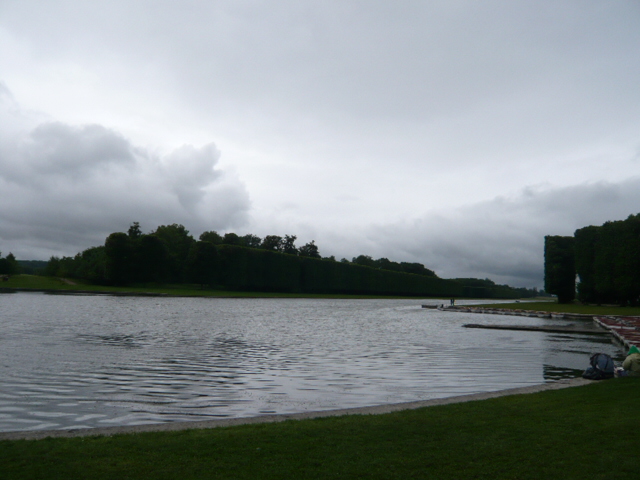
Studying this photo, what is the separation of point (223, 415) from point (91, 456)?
3364 mm

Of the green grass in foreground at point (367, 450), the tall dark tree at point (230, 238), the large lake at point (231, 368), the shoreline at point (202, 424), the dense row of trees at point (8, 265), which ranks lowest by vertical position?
the large lake at point (231, 368)

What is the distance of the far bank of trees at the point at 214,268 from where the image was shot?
80812 millimetres

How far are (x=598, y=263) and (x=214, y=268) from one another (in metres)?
→ 55.7

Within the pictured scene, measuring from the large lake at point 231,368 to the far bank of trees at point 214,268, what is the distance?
57.5m

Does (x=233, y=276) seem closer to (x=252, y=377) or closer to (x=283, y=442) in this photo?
(x=252, y=377)

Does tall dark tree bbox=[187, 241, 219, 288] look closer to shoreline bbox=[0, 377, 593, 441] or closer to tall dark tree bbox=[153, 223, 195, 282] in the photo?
tall dark tree bbox=[153, 223, 195, 282]

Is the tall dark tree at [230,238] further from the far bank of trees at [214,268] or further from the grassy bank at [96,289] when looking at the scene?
the grassy bank at [96,289]

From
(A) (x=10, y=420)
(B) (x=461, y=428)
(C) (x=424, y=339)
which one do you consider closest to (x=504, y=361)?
(C) (x=424, y=339)

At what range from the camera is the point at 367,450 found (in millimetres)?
6039

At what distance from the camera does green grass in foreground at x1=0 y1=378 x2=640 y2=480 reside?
5.30m

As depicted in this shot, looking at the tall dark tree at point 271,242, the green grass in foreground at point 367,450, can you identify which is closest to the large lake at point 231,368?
the green grass in foreground at point 367,450

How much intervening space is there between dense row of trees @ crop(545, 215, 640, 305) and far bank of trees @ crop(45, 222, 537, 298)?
134ft

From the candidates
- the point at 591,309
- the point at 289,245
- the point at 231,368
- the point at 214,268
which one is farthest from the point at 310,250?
the point at 231,368

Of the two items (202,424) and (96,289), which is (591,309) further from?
(96,289)
